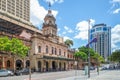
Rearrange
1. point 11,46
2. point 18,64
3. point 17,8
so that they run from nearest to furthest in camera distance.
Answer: point 11,46, point 18,64, point 17,8

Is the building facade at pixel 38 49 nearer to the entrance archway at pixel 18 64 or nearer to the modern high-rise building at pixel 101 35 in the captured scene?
the entrance archway at pixel 18 64

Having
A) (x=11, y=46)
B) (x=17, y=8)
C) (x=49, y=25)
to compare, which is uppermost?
(x=17, y=8)

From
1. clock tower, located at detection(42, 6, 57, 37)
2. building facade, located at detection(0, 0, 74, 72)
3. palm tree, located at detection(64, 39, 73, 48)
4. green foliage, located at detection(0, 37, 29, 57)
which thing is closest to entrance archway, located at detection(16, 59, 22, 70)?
building facade, located at detection(0, 0, 74, 72)

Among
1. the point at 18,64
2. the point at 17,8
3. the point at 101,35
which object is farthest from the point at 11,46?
the point at 17,8

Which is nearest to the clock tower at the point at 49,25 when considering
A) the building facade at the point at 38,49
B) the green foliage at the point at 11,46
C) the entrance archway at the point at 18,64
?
the building facade at the point at 38,49

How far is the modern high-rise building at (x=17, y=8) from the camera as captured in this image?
467ft

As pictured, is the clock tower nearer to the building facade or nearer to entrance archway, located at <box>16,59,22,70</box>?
the building facade

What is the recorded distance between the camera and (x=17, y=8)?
513 feet

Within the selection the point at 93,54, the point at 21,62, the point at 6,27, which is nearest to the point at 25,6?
the point at 93,54

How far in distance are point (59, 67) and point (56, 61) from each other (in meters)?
4.50

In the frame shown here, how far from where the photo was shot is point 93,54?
113 m

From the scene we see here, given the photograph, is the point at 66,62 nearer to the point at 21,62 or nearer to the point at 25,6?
the point at 21,62

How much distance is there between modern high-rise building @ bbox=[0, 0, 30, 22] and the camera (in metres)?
142

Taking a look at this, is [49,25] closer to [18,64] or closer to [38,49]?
[38,49]
